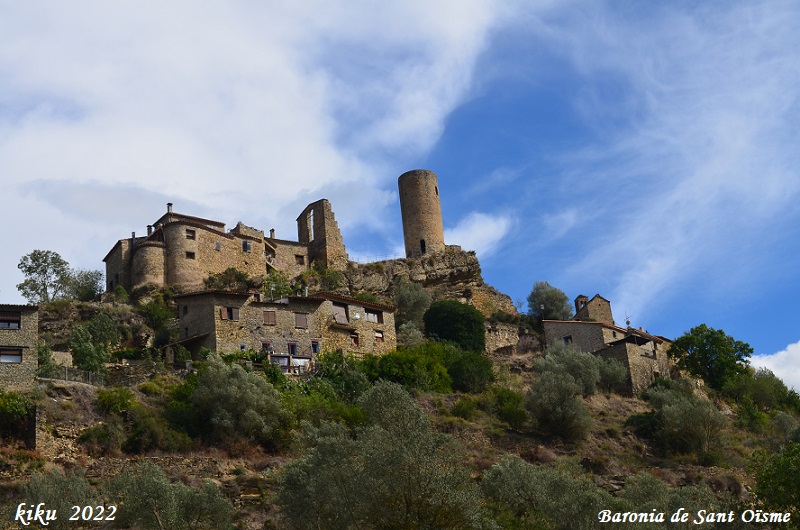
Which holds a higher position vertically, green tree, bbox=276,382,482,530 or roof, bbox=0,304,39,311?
roof, bbox=0,304,39,311

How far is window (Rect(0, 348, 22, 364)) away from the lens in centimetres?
3978

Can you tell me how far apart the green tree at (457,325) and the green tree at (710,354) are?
442 inches

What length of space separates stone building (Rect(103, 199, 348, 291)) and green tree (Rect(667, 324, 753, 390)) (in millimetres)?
23394

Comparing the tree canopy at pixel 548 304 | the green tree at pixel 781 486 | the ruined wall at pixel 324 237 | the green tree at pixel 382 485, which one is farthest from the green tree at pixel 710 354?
the green tree at pixel 382 485

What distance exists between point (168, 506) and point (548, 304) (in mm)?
44977

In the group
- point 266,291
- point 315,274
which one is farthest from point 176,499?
point 315,274

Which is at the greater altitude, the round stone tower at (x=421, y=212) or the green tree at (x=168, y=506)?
the round stone tower at (x=421, y=212)

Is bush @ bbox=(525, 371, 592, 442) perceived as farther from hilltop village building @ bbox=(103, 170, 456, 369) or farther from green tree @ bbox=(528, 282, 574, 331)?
green tree @ bbox=(528, 282, 574, 331)

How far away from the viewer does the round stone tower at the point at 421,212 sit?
75.2 metres

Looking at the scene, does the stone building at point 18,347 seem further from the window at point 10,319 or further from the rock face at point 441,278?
the rock face at point 441,278

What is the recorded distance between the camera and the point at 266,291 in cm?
5878

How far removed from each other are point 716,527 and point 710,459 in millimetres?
17113

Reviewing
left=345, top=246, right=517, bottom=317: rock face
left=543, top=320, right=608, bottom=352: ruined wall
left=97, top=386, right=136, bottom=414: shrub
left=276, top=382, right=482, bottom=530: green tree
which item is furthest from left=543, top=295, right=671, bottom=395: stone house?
left=276, top=382, right=482, bottom=530: green tree

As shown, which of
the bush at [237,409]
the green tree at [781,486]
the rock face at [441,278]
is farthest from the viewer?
the rock face at [441,278]
